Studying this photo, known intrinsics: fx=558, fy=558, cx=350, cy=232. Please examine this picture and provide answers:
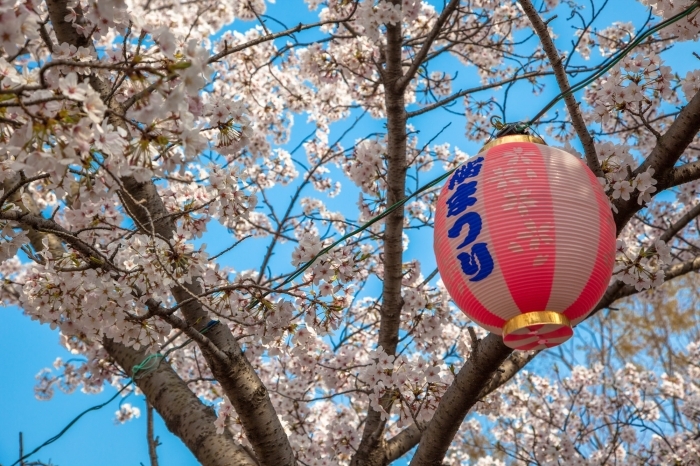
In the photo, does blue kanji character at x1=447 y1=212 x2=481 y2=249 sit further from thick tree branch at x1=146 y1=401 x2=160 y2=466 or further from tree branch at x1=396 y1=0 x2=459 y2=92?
thick tree branch at x1=146 y1=401 x2=160 y2=466

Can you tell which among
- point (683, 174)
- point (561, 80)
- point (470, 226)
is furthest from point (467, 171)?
point (683, 174)

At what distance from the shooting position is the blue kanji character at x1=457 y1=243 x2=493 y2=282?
1546mm

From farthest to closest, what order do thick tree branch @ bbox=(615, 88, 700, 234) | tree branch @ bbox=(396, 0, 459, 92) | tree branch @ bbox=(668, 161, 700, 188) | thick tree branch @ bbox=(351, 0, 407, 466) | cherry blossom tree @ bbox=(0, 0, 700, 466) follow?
thick tree branch @ bbox=(351, 0, 407, 466) < tree branch @ bbox=(396, 0, 459, 92) < tree branch @ bbox=(668, 161, 700, 188) < thick tree branch @ bbox=(615, 88, 700, 234) < cherry blossom tree @ bbox=(0, 0, 700, 466)

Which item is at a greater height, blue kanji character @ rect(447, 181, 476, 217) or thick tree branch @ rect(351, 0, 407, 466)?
thick tree branch @ rect(351, 0, 407, 466)

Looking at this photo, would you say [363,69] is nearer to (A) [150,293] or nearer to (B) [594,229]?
(A) [150,293]

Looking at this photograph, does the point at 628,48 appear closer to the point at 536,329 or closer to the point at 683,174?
the point at 683,174

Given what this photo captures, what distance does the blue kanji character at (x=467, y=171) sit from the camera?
1.70 metres

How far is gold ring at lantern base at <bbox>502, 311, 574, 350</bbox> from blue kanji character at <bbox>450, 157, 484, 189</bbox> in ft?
1.46

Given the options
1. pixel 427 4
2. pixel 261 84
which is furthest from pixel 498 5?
pixel 261 84

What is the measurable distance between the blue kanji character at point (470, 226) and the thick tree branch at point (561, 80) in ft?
3.58

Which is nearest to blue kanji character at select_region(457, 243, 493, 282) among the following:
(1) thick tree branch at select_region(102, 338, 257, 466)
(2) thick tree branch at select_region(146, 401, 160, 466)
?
Result: (1) thick tree branch at select_region(102, 338, 257, 466)

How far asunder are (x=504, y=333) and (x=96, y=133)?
3.98 ft

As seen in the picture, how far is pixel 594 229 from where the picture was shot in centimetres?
160

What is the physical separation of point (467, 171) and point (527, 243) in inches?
12.8
